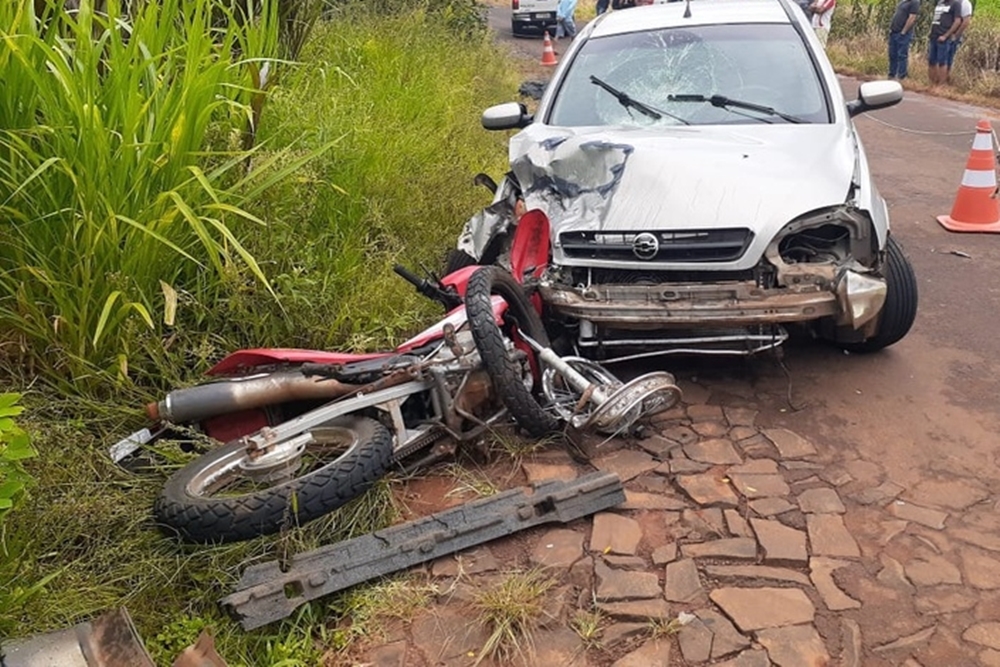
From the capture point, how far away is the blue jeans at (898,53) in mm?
13180

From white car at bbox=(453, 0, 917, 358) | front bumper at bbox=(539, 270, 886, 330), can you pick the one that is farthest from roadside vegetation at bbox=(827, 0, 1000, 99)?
front bumper at bbox=(539, 270, 886, 330)

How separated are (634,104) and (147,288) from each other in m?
2.69

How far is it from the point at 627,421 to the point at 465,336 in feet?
2.44

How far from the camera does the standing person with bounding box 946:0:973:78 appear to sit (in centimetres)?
1186

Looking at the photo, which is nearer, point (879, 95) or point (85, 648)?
point (85, 648)

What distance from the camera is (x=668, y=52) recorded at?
5043mm

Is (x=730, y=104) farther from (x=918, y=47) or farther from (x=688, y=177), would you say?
(x=918, y=47)

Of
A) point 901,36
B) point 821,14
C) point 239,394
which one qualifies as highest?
point 239,394

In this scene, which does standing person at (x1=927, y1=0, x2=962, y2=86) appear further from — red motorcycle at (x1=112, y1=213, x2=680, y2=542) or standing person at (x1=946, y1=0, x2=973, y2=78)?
red motorcycle at (x1=112, y1=213, x2=680, y2=542)

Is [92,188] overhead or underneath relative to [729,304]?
overhead

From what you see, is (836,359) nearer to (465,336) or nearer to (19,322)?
(465,336)

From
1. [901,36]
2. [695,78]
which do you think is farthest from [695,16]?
[901,36]

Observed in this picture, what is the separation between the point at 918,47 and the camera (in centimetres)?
1493

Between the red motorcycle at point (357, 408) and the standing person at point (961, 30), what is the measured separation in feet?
35.7
